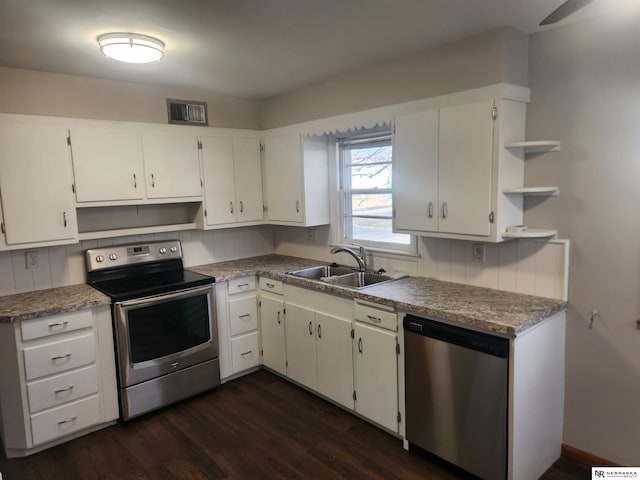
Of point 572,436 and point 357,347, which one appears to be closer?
point 572,436

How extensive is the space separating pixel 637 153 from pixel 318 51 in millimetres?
1831

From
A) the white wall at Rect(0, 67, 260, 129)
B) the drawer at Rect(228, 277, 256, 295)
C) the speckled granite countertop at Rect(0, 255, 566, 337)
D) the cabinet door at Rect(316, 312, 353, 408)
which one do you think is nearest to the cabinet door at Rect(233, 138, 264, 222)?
the white wall at Rect(0, 67, 260, 129)

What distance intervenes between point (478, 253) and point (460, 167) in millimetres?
590

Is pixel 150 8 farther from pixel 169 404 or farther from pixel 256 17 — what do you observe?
pixel 169 404

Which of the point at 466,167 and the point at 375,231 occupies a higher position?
the point at 466,167

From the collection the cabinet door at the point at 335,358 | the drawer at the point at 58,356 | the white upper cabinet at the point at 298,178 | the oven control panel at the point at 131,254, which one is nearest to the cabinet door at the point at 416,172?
the cabinet door at the point at 335,358

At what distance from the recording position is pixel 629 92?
7.13ft

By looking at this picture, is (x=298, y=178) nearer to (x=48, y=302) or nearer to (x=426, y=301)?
(x=426, y=301)

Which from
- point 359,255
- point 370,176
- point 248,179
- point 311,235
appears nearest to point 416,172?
point 370,176

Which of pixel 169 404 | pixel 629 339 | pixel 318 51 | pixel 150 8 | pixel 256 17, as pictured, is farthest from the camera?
pixel 169 404

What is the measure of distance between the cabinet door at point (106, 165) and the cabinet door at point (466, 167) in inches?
87.7

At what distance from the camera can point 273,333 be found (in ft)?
11.9

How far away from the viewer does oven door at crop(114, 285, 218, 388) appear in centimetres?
296

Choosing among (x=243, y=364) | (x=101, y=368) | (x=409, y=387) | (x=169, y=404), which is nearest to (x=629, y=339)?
(x=409, y=387)
